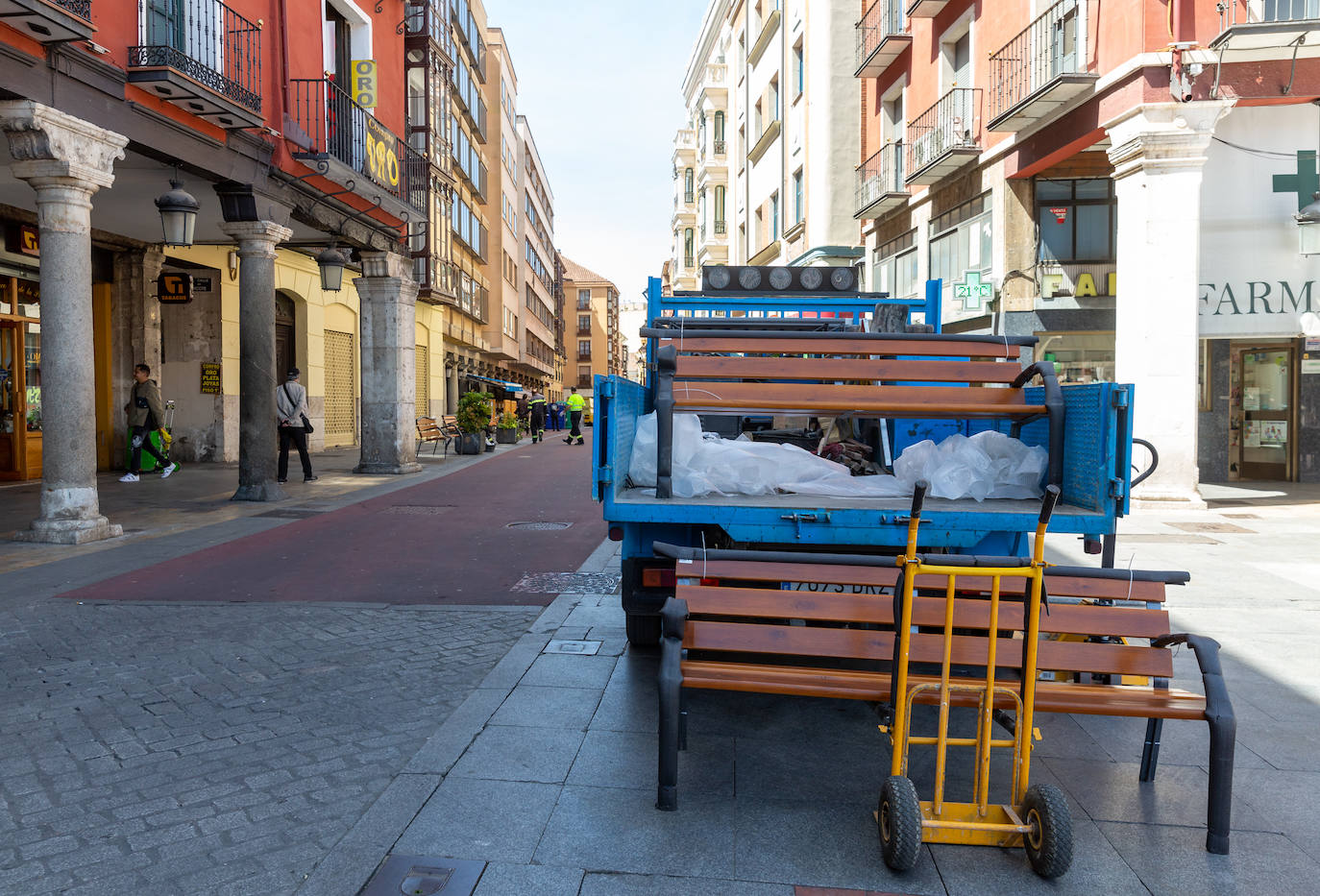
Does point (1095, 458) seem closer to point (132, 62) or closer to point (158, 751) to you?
point (158, 751)

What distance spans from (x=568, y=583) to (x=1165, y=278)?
9762 mm

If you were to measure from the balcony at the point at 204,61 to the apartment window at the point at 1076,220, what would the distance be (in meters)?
12.4

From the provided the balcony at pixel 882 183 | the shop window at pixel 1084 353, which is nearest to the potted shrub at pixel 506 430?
the balcony at pixel 882 183

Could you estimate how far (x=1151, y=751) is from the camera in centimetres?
343

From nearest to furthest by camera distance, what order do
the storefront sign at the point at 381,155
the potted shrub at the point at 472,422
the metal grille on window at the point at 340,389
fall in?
the storefront sign at the point at 381,155 → the potted shrub at the point at 472,422 → the metal grille on window at the point at 340,389

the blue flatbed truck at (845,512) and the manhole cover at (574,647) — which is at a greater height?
the blue flatbed truck at (845,512)

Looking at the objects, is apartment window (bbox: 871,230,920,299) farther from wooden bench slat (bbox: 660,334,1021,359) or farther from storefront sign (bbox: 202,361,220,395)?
wooden bench slat (bbox: 660,334,1021,359)

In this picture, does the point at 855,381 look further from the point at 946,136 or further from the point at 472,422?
the point at 472,422

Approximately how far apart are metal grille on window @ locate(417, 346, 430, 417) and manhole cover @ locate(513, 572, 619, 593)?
2496 centimetres

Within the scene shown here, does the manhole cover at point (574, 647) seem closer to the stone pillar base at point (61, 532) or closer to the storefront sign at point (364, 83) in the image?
the stone pillar base at point (61, 532)

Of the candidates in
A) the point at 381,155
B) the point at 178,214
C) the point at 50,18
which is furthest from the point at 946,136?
the point at 50,18

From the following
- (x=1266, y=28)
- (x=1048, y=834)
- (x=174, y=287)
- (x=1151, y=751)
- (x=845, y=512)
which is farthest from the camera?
(x=174, y=287)

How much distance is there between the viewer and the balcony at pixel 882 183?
20.8 m

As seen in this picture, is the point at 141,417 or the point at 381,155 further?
the point at 381,155
